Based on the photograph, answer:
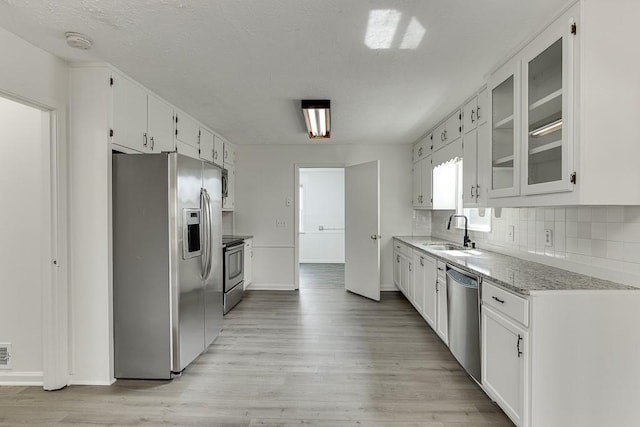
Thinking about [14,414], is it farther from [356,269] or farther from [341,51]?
[356,269]

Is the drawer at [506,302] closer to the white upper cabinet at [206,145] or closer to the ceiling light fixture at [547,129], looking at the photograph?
the ceiling light fixture at [547,129]

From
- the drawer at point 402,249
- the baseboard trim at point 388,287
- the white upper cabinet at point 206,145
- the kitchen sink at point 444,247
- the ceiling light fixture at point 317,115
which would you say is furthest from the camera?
the baseboard trim at point 388,287

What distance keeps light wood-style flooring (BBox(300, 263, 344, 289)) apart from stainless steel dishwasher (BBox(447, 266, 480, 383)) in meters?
3.06

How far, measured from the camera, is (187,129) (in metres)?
3.75

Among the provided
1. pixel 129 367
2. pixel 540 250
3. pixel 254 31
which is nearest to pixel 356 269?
pixel 540 250

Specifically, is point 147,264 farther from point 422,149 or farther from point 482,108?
point 422,149

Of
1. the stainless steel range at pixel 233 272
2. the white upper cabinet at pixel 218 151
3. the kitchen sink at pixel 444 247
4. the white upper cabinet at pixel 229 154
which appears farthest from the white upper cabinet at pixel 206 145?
the kitchen sink at pixel 444 247

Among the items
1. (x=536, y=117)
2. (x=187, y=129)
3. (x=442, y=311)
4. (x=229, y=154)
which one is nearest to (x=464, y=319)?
(x=442, y=311)

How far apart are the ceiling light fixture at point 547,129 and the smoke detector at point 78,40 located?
2829mm

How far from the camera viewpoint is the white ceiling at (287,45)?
5.81 ft

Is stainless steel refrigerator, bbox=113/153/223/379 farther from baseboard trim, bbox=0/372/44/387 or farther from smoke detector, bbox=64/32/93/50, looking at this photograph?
smoke detector, bbox=64/32/93/50

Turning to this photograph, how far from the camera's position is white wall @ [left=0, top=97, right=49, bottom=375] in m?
2.47

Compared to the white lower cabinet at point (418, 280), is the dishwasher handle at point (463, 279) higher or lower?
higher

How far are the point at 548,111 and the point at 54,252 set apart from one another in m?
3.37
